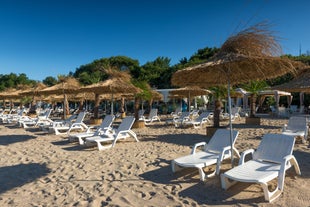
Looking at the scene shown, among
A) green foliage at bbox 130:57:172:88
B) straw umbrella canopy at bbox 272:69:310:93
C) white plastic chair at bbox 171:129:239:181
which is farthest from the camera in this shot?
green foliage at bbox 130:57:172:88

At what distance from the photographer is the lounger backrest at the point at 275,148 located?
4.07 m

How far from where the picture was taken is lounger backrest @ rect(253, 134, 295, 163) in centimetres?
407

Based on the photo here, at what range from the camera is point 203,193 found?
3.68 meters

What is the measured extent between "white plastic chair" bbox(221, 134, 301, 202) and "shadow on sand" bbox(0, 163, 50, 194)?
3.43 metres

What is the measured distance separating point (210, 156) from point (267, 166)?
991 millimetres

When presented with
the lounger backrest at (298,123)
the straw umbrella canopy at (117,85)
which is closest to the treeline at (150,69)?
the straw umbrella canopy at (117,85)

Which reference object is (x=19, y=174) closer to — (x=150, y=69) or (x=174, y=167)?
(x=174, y=167)

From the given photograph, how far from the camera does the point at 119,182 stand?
428 centimetres

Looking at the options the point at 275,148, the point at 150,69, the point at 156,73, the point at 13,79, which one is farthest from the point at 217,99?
the point at 13,79

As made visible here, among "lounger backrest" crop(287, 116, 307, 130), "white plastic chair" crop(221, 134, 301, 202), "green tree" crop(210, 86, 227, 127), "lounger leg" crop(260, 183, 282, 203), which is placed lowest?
"lounger leg" crop(260, 183, 282, 203)

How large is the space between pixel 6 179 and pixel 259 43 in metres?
5.06

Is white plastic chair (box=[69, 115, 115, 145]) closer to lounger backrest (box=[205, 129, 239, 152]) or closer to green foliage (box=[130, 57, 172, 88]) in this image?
lounger backrest (box=[205, 129, 239, 152])

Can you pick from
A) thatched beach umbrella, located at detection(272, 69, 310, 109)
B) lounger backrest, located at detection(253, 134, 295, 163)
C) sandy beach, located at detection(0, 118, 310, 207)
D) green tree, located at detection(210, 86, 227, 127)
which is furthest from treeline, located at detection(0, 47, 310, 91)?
lounger backrest, located at detection(253, 134, 295, 163)

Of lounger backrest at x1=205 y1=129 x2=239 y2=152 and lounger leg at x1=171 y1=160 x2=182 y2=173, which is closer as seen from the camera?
lounger leg at x1=171 y1=160 x2=182 y2=173
